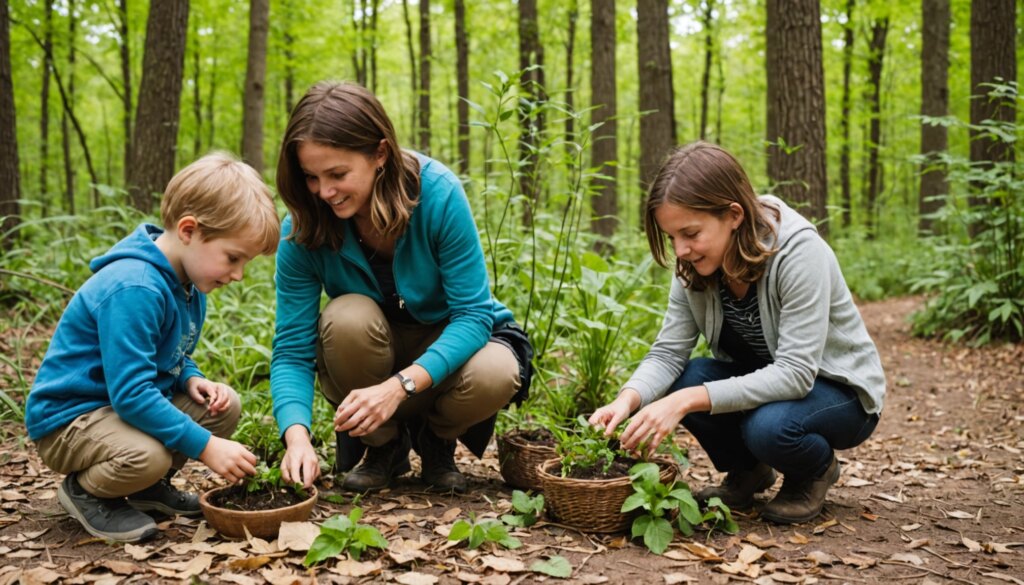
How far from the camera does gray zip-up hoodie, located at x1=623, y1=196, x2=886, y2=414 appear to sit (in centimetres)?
221

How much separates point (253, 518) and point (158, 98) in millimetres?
5286

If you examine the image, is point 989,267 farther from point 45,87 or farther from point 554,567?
point 45,87

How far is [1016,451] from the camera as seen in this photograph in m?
3.42

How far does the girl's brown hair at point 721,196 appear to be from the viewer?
7.22 ft

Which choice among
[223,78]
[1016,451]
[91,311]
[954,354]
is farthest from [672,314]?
[223,78]

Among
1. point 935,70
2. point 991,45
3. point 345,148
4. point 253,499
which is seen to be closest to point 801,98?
point 991,45

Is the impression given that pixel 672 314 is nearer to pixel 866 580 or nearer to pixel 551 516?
pixel 551 516

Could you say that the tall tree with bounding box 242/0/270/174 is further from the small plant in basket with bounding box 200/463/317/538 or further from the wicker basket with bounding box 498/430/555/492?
the small plant in basket with bounding box 200/463/317/538

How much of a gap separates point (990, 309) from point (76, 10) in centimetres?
1375

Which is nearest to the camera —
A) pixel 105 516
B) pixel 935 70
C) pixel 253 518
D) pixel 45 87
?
pixel 253 518

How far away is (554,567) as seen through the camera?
1884 millimetres

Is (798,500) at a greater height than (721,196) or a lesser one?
lesser

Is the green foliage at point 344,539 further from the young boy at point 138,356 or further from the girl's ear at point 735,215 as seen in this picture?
the girl's ear at point 735,215

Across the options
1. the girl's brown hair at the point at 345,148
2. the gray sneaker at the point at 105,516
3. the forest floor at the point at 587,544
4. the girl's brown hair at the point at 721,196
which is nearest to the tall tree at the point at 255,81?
the forest floor at the point at 587,544
